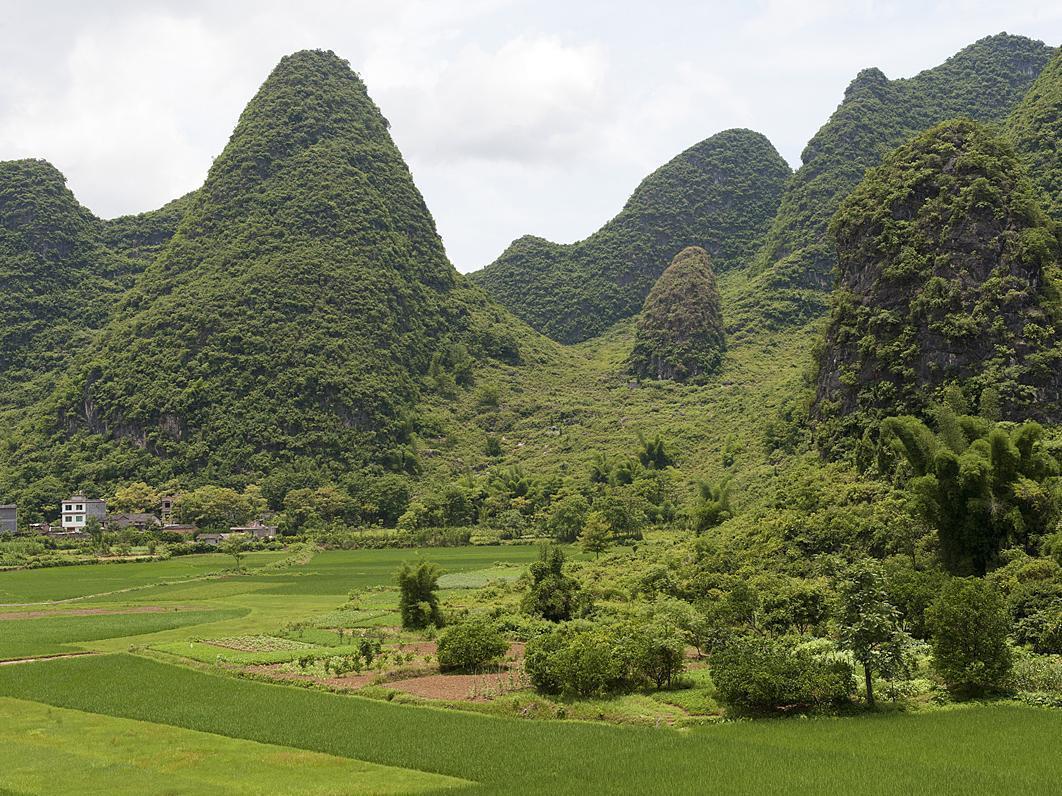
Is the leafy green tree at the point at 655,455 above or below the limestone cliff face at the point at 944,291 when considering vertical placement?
below

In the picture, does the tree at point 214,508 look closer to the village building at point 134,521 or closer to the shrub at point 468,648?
the village building at point 134,521

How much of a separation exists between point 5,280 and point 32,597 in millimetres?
125751

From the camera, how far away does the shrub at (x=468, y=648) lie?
3225 cm

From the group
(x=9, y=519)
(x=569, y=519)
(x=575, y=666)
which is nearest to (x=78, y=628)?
(x=575, y=666)

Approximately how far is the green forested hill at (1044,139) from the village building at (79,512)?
93.8m

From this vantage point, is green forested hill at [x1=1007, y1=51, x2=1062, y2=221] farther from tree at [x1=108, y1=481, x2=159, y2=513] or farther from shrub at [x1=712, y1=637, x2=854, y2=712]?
tree at [x1=108, y1=481, x2=159, y2=513]

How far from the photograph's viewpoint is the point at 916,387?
174ft

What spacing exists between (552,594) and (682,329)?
339ft

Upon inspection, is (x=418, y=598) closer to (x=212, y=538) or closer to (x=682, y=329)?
(x=212, y=538)

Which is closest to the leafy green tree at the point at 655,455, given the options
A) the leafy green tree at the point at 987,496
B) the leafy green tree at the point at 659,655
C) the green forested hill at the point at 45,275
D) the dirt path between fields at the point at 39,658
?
the leafy green tree at the point at 987,496

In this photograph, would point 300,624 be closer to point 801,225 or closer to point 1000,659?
point 1000,659

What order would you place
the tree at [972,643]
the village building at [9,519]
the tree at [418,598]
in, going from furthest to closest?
the village building at [9,519]
the tree at [418,598]
the tree at [972,643]

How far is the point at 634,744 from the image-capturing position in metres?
22.2

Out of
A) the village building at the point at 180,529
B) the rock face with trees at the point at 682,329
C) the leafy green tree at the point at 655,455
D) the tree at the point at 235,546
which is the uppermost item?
the rock face with trees at the point at 682,329
